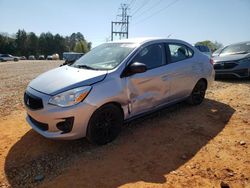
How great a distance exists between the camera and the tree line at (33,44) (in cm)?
7688

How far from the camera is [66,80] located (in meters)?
3.69

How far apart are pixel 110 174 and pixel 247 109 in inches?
157

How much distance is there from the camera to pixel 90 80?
11.8 ft

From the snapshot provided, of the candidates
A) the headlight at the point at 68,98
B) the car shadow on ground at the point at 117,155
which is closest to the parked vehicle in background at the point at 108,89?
the headlight at the point at 68,98

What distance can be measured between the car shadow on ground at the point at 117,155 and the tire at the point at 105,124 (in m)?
0.15

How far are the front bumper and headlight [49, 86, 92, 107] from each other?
58 millimetres

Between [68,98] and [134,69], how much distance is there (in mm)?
1174

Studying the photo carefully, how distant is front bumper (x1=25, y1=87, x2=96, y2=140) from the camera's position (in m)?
3.36

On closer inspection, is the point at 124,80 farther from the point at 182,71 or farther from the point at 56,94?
the point at 182,71

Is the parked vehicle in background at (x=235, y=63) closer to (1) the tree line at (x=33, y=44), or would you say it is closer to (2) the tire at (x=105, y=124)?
(2) the tire at (x=105, y=124)

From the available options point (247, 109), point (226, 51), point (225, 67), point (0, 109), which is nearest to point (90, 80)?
point (0, 109)

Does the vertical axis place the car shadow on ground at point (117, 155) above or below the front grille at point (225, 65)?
below

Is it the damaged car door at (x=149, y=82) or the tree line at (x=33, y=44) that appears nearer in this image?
the damaged car door at (x=149, y=82)

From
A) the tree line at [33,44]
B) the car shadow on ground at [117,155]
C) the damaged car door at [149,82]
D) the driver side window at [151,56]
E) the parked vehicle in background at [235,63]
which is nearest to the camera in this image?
the car shadow on ground at [117,155]
